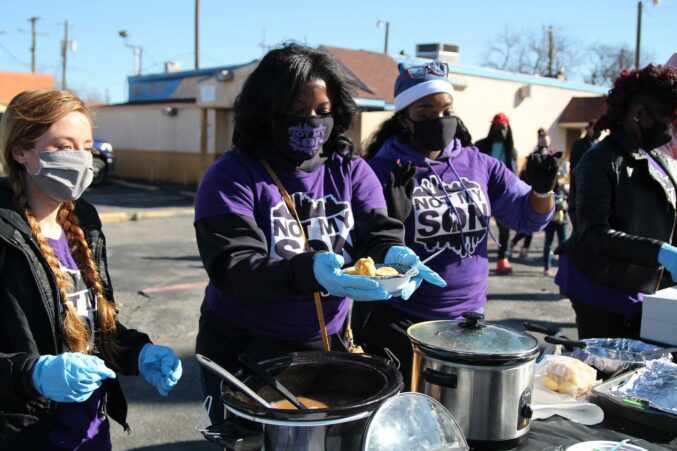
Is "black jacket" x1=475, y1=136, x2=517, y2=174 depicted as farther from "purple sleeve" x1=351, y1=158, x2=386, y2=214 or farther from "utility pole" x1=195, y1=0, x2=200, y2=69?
"utility pole" x1=195, y1=0, x2=200, y2=69

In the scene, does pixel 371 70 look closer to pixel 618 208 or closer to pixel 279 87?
pixel 618 208

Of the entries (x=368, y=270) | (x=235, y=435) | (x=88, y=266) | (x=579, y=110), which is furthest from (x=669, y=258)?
(x=579, y=110)

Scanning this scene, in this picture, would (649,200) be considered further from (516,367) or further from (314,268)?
(314,268)

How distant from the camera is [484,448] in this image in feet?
5.48

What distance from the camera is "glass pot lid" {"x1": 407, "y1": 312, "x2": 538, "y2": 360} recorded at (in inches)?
65.1

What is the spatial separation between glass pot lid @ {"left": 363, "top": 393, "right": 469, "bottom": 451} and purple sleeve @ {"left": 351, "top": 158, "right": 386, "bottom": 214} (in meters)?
0.84

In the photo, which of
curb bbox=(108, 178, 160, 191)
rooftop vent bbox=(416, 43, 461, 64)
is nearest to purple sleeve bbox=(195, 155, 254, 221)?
rooftop vent bbox=(416, 43, 461, 64)

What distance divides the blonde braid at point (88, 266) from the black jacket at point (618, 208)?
2.02 meters

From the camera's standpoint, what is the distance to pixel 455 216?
8.42 ft

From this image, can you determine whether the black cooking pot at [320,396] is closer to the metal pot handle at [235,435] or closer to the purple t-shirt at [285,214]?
the metal pot handle at [235,435]

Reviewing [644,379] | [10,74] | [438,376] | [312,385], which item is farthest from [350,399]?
[10,74]

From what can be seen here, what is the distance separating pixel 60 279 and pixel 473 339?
124 centimetres

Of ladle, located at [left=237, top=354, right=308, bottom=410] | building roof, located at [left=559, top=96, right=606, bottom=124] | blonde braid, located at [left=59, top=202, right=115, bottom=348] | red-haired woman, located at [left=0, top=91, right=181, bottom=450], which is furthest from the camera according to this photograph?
building roof, located at [left=559, top=96, right=606, bottom=124]

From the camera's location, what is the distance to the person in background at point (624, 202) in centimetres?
273
